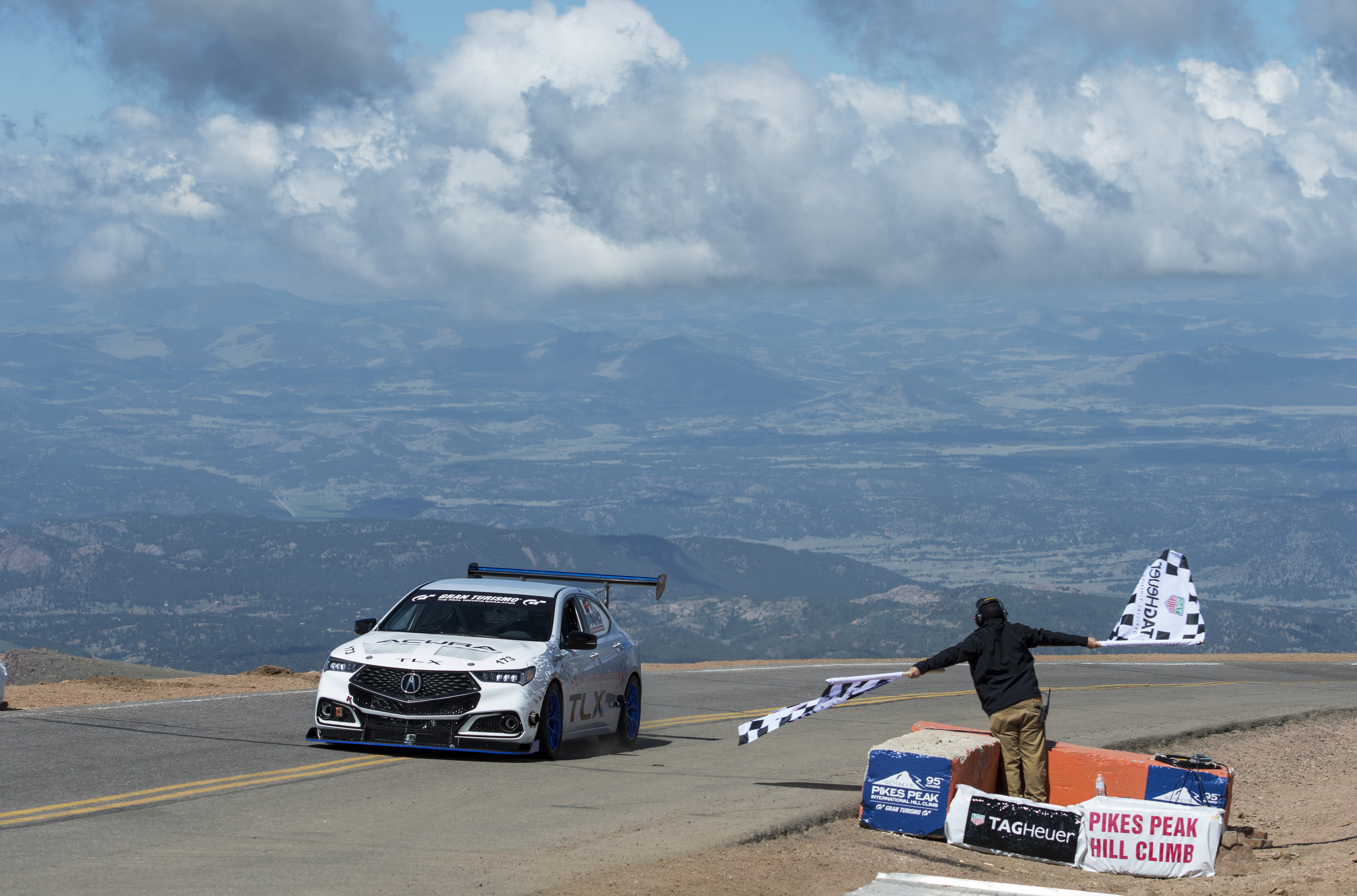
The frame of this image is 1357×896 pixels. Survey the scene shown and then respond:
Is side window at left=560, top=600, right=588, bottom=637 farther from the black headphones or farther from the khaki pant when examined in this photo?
the khaki pant

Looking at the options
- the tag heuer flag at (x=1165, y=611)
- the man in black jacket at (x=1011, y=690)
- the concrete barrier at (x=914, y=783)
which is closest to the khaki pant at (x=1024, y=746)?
the man in black jacket at (x=1011, y=690)

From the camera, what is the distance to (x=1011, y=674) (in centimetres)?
978

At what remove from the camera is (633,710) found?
13.9 m

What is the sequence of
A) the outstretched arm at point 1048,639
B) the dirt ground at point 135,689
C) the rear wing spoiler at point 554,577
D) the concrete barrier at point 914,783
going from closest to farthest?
the concrete barrier at point 914,783, the outstretched arm at point 1048,639, the rear wing spoiler at point 554,577, the dirt ground at point 135,689

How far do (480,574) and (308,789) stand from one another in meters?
4.56

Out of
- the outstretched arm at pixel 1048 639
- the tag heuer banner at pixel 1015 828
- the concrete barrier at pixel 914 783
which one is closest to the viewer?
the tag heuer banner at pixel 1015 828

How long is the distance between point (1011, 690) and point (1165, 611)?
60.8 inches

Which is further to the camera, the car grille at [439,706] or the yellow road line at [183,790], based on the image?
the car grille at [439,706]

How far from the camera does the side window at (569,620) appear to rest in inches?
502

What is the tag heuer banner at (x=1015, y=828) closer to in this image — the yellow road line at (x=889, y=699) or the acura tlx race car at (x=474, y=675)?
the acura tlx race car at (x=474, y=675)

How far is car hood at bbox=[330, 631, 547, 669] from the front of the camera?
11555 millimetres

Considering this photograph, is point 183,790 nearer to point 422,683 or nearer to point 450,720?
point 422,683

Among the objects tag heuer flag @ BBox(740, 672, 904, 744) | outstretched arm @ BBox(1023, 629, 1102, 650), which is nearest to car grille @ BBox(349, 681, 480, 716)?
tag heuer flag @ BBox(740, 672, 904, 744)

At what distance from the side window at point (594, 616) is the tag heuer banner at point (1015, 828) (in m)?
4.86
